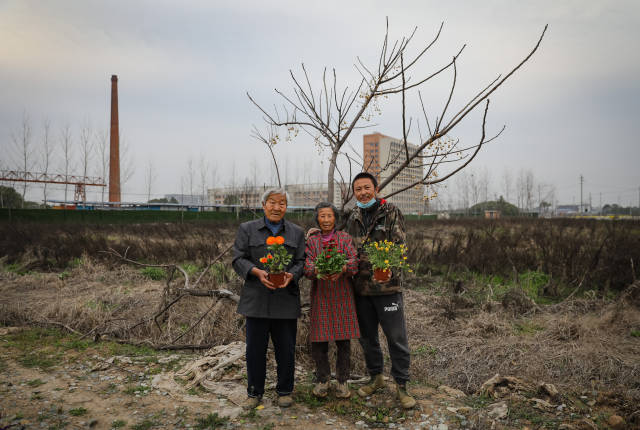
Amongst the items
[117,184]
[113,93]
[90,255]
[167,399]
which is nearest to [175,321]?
[167,399]

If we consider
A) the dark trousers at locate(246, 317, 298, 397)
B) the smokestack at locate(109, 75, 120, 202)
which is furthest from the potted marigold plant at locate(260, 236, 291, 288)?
the smokestack at locate(109, 75, 120, 202)

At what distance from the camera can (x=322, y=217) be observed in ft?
8.81

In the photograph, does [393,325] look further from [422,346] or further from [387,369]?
[422,346]

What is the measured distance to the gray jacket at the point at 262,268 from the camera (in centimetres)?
258

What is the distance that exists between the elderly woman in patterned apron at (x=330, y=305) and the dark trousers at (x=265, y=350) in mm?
184

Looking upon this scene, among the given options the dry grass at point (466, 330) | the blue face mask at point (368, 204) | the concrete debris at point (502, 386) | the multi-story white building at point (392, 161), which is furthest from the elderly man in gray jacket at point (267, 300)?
the concrete debris at point (502, 386)

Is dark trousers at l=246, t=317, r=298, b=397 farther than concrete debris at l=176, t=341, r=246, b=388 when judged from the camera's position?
No

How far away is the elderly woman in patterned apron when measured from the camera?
2621 millimetres

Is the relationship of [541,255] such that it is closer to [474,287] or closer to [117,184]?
[474,287]

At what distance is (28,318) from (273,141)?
3931 mm

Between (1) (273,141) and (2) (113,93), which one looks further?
(2) (113,93)

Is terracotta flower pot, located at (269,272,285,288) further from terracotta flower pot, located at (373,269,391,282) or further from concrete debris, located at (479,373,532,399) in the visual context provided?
concrete debris, located at (479,373,532,399)

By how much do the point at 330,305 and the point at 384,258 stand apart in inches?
22.1

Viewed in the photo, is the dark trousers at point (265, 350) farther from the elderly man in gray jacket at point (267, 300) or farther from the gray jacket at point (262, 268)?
the gray jacket at point (262, 268)
